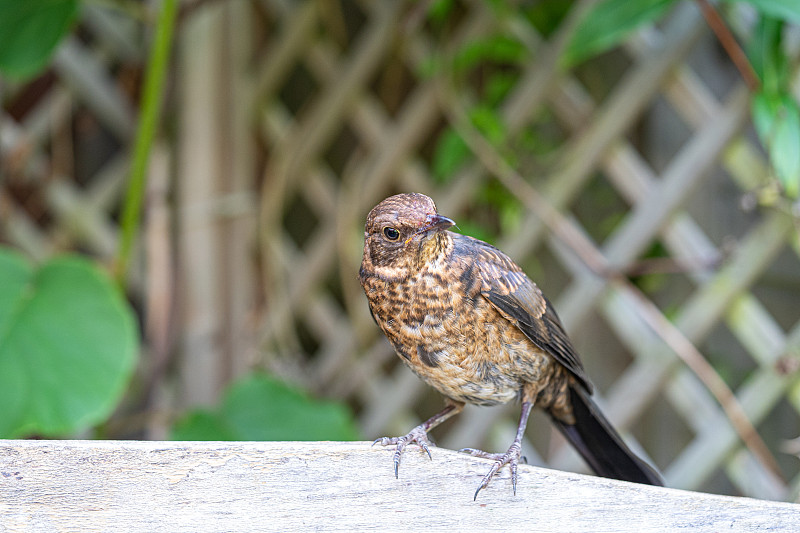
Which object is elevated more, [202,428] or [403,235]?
[403,235]

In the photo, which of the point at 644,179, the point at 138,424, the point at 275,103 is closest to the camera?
the point at 644,179

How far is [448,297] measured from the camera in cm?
81

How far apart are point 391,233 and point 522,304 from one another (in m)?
0.19

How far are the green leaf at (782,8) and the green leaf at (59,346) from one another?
1091mm

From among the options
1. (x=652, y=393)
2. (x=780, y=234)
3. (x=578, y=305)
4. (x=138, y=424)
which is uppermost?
(x=780, y=234)

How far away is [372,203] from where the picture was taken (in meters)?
1.85

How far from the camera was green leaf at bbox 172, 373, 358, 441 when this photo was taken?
1551 millimetres

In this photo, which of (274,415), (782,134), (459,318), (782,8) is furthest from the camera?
(274,415)

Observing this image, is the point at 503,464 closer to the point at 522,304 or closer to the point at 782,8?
the point at 522,304

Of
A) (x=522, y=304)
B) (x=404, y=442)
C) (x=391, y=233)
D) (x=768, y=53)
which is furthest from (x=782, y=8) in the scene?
(x=404, y=442)

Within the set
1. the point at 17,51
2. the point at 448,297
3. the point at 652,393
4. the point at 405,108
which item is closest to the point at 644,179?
the point at 652,393

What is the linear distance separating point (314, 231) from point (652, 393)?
3.25ft

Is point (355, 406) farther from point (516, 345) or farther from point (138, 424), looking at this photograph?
point (516, 345)

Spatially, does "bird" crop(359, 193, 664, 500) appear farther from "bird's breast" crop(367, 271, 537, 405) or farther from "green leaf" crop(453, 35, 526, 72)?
"green leaf" crop(453, 35, 526, 72)
